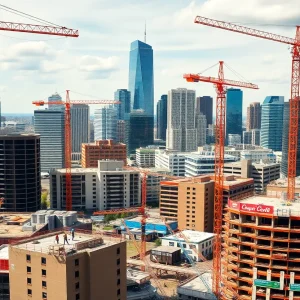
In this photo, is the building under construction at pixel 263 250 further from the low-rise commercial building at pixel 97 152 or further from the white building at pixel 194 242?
the low-rise commercial building at pixel 97 152

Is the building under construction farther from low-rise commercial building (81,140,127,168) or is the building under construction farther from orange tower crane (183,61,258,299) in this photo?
low-rise commercial building (81,140,127,168)

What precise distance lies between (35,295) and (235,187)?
55057mm

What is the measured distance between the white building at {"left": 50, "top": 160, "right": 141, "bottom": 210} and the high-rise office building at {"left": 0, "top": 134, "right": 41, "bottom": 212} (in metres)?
11.5

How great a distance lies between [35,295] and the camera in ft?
105

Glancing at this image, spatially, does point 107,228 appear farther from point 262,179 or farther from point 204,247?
point 262,179

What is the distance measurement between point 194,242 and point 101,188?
34.2m

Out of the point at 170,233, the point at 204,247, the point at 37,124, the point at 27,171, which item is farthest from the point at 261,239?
the point at 37,124

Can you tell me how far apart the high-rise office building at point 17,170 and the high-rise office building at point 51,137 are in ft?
235

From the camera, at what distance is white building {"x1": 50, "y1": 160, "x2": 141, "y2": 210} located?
99625 millimetres

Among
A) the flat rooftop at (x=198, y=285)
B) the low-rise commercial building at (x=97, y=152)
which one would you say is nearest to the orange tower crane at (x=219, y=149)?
the flat rooftop at (x=198, y=285)

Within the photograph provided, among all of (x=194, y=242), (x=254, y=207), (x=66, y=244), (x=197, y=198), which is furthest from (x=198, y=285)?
(x=197, y=198)

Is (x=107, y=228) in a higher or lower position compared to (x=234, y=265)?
lower

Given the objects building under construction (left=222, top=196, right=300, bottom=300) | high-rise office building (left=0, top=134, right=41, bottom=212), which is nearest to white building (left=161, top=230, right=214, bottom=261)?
building under construction (left=222, top=196, right=300, bottom=300)

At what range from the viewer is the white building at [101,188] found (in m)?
99.6
